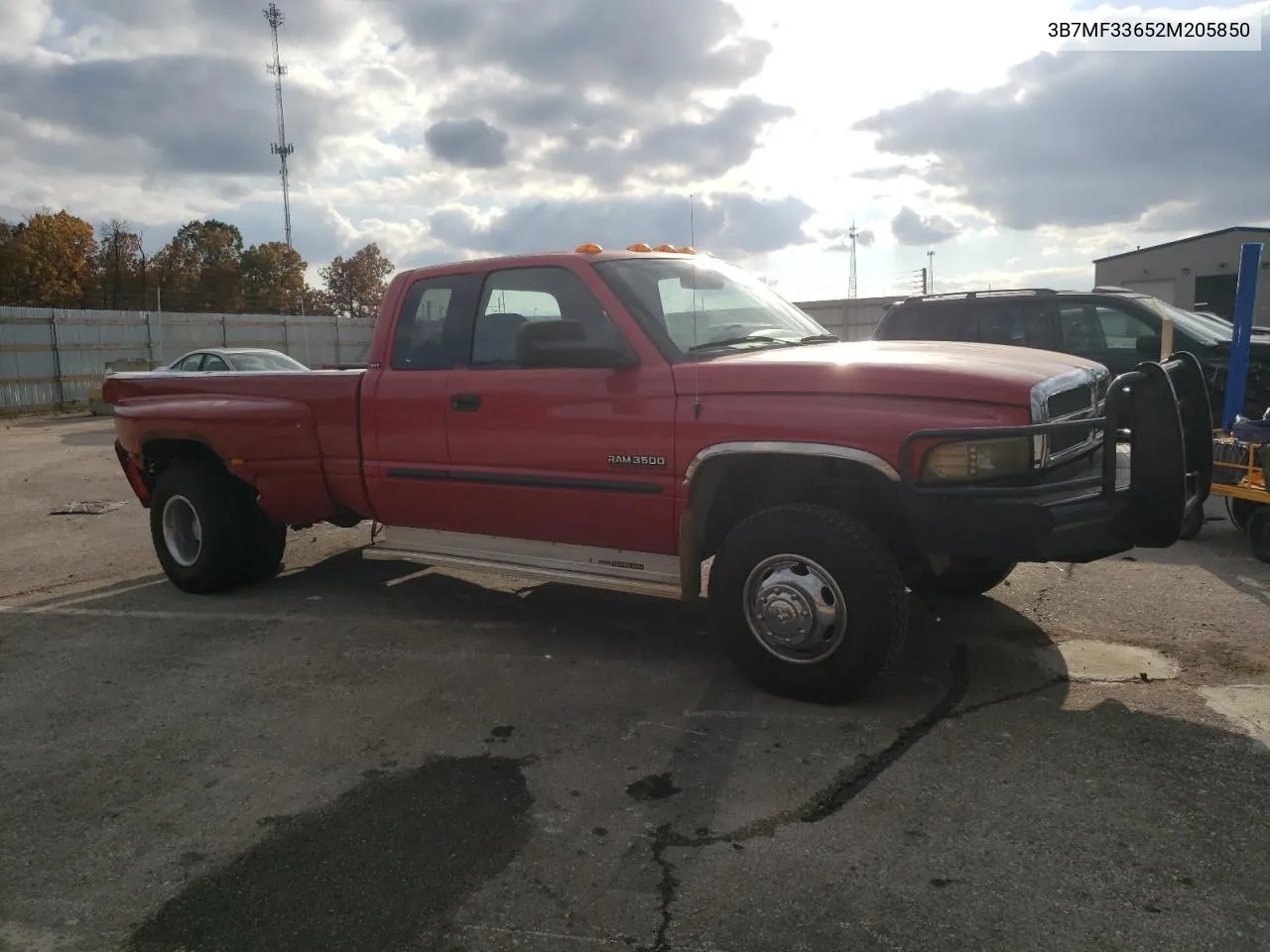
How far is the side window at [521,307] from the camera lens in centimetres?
455

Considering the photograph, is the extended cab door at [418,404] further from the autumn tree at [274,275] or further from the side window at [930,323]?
the autumn tree at [274,275]

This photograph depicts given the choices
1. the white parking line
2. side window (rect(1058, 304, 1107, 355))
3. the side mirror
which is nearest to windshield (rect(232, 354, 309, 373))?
the white parking line

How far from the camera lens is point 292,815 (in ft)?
10.5

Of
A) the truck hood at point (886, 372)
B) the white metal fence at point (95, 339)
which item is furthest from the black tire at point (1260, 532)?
the white metal fence at point (95, 339)

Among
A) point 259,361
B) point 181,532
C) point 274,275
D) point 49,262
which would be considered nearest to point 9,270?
point 49,262

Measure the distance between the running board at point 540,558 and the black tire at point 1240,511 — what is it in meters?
4.55

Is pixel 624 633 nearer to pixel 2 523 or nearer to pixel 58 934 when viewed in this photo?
pixel 58 934

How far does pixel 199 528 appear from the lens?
5977 mm

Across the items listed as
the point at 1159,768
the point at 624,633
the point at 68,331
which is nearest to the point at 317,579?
the point at 624,633

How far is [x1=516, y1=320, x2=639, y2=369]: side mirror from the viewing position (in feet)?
13.7

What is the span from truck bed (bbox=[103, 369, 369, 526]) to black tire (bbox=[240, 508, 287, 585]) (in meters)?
0.37

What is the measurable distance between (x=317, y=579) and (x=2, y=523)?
4431 mm

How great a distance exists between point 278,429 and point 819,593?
3.41 metres

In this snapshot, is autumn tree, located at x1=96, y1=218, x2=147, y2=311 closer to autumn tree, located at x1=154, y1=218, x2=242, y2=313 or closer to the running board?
autumn tree, located at x1=154, y1=218, x2=242, y2=313
